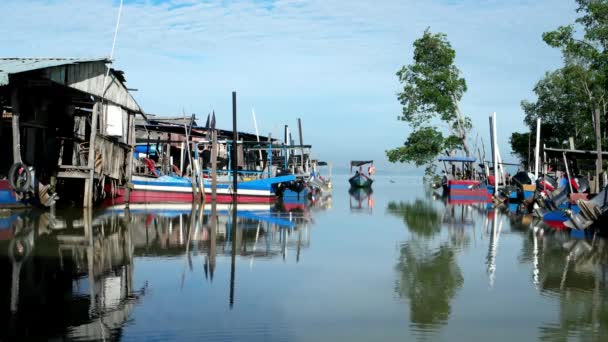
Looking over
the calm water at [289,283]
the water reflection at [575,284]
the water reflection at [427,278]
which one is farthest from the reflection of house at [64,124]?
the water reflection at [575,284]

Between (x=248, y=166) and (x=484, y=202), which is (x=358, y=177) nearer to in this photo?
(x=248, y=166)

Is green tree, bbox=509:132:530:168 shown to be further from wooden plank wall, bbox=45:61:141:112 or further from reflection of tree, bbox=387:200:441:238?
wooden plank wall, bbox=45:61:141:112

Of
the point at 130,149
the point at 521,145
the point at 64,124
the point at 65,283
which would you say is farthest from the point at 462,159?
the point at 65,283

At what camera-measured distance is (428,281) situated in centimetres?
1080

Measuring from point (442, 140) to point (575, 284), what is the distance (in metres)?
35.7

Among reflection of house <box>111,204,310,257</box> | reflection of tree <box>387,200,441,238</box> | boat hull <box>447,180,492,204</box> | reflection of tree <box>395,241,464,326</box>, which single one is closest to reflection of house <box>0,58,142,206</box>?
reflection of house <box>111,204,310,257</box>

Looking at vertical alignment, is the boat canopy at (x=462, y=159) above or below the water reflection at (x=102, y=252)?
above

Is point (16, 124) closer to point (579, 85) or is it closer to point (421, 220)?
point (421, 220)

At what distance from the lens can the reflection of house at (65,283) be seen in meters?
7.32

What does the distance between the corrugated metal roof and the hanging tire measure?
269 centimetres

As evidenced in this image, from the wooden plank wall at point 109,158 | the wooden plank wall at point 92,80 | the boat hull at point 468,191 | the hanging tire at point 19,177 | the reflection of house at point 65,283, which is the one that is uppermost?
the wooden plank wall at point 92,80

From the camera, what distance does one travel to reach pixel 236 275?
11.0m

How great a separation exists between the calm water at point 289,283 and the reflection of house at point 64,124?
3.28m

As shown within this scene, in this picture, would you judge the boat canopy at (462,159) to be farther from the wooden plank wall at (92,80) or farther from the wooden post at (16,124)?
the wooden post at (16,124)
